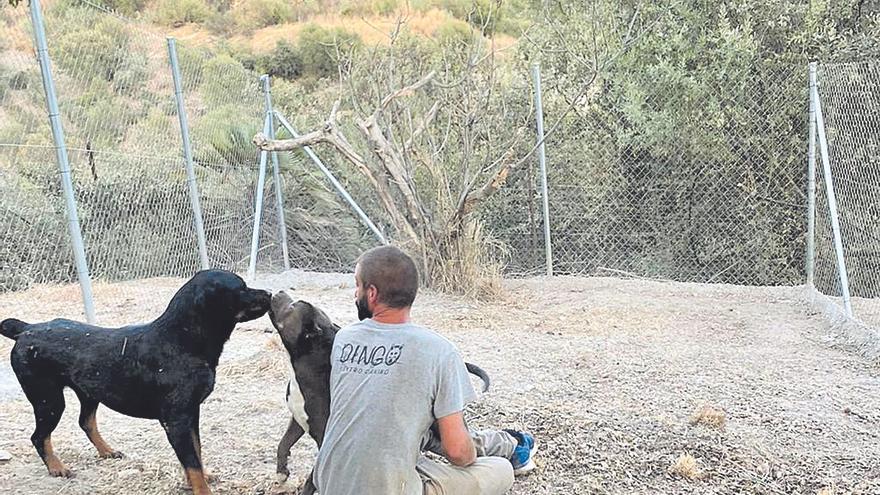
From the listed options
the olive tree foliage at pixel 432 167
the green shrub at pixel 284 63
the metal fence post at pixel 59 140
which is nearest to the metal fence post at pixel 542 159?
the olive tree foliage at pixel 432 167

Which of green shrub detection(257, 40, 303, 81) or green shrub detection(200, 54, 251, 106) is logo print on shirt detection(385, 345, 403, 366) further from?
green shrub detection(257, 40, 303, 81)

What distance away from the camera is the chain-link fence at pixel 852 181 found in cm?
731

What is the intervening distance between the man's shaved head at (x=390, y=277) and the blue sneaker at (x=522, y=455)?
3.89ft

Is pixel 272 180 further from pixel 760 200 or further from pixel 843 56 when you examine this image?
pixel 843 56

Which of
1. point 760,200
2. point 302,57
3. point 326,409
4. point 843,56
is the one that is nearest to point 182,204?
point 326,409

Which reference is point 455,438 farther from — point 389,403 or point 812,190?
point 812,190

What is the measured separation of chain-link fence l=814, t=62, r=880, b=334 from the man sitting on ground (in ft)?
19.6

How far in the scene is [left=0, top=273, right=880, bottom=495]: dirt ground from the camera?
3.43m

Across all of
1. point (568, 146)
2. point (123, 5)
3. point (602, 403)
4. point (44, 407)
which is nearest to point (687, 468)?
point (602, 403)

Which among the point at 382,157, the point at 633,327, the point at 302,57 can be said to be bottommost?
the point at 633,327

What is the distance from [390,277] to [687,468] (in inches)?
70.0

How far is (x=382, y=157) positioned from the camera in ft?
25.2

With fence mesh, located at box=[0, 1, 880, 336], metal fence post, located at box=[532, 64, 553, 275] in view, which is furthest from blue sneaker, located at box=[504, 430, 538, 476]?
metal fence post, located at box=[532, 64, 553, 275]

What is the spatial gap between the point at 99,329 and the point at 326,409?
3.45 feet
